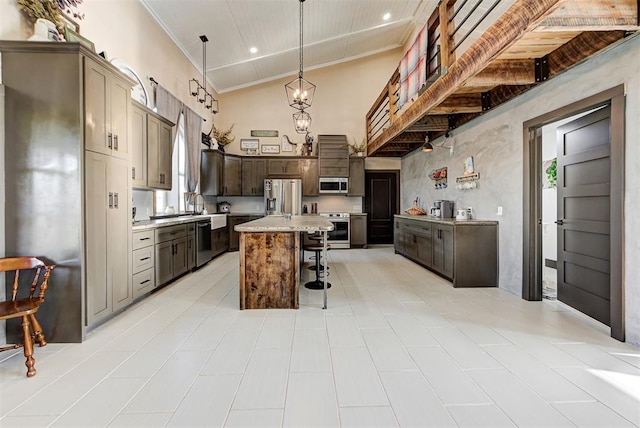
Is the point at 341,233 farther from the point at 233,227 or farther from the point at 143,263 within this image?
the point at 143,263

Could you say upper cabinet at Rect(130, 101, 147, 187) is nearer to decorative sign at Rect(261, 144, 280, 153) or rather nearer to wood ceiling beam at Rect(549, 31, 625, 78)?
decorative sign at Rect(261, 144, 280, 153)

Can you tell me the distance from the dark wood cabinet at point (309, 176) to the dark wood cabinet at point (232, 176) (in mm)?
1592

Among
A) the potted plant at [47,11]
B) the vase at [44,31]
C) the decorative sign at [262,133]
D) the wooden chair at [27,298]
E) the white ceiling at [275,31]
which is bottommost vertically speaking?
the wooden chair at [27,298]

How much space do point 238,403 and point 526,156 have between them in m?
3.89

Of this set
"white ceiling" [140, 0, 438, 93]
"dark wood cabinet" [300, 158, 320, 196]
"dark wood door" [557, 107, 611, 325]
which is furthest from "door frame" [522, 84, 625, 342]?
"dark wood cabinet" [300, 158, 320, 196]

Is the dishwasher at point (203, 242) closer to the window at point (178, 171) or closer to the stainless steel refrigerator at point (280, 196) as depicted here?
the window at point (178, 171)

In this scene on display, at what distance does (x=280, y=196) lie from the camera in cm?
771

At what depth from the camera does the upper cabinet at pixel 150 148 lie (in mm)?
4055

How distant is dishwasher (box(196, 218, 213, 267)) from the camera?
→ 17.7 ft

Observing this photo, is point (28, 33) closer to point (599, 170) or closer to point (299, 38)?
point (299, 38)

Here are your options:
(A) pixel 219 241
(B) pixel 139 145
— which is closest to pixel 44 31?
(B) pixel 139 145

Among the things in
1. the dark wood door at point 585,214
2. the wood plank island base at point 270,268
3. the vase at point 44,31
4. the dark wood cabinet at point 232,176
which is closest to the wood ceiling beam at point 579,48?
the dark wood door at point 585,214

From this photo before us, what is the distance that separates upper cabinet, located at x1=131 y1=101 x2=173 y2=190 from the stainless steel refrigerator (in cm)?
293

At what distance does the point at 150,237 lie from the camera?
3.82 m
